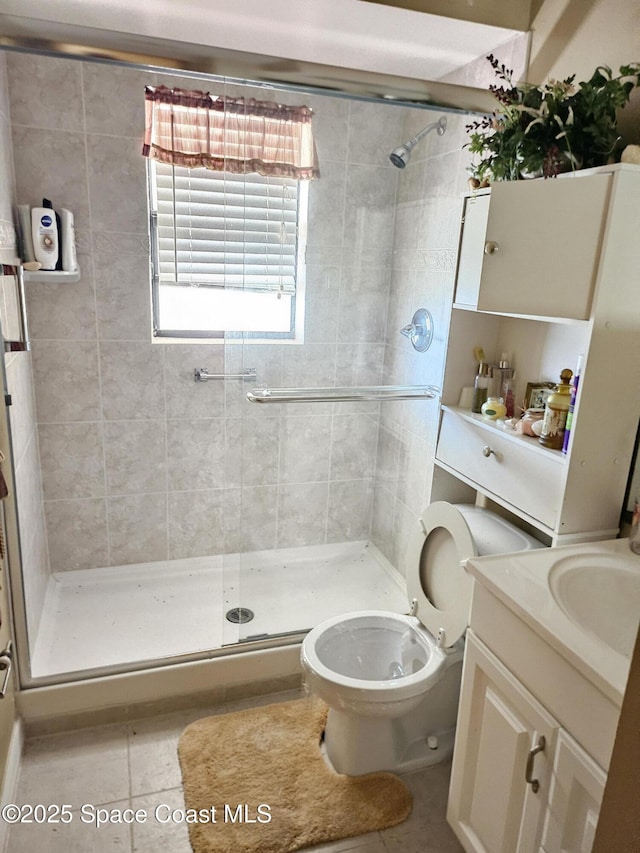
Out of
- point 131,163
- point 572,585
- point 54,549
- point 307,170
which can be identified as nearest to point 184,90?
point 131,163

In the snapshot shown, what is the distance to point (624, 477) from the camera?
5.11 ft

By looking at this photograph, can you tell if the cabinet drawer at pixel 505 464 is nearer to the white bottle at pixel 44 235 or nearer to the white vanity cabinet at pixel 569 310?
the white vanity cabinet at pixel 569 310

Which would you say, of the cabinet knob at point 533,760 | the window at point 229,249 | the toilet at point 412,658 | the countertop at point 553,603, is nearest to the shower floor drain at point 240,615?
the toilet at point 412,658

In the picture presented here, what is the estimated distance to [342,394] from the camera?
2416 mm

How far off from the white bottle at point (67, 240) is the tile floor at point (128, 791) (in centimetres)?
169

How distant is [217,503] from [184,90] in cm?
178

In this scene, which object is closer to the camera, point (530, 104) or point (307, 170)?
point (530, 104)

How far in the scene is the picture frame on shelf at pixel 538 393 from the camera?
1.78 meters

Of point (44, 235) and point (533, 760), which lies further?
point (44, 235)

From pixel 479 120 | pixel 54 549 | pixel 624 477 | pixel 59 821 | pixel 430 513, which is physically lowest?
pixel 59 821

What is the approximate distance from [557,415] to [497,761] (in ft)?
2.79

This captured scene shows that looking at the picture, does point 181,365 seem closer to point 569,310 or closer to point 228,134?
point 228,134

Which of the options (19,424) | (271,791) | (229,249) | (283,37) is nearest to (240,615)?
(271,791)

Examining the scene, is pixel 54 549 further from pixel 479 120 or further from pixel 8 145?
pixel 479 120
